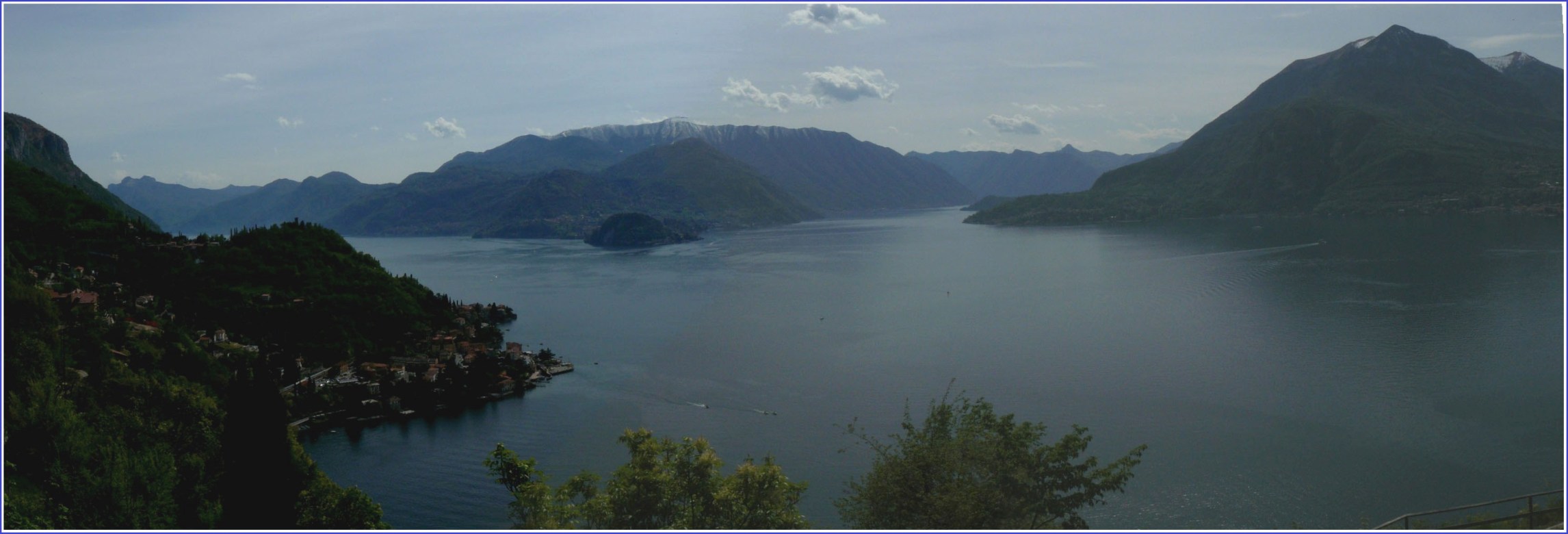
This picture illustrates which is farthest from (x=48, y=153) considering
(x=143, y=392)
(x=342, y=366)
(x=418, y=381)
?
(x=143, y=392)

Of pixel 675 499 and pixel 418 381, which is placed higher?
pixel 675 499

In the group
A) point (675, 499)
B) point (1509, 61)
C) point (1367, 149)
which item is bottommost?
point (675, 499)

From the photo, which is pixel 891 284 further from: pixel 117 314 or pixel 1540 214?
pixel 1540 214

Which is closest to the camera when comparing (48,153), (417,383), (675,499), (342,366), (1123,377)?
(675,499)

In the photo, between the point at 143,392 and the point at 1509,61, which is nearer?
the point at 143,392

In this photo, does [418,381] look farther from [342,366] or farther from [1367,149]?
[1367,149]

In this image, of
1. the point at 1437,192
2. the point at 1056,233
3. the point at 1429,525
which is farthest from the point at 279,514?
the point at 1437,192

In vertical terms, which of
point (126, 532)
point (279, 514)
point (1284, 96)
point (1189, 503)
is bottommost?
point (1189, 503)
